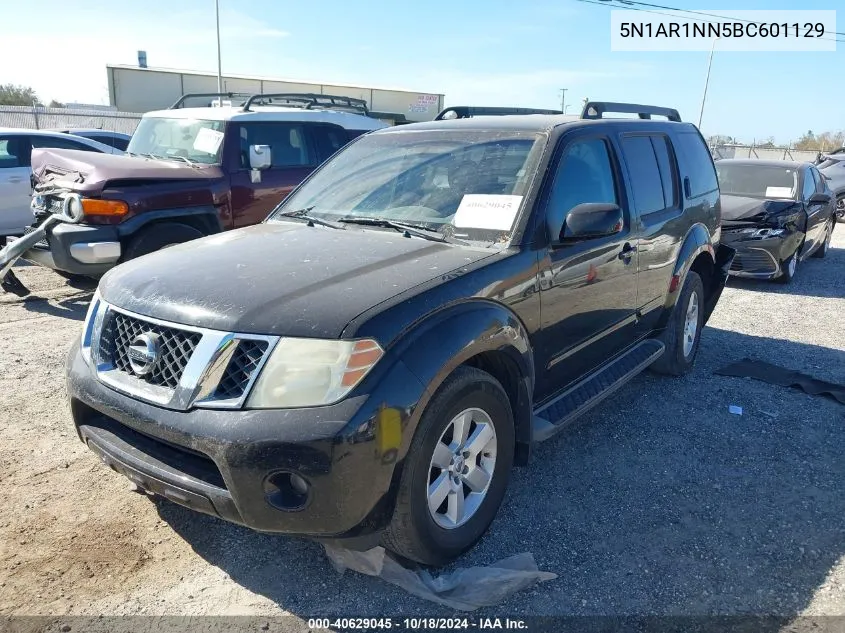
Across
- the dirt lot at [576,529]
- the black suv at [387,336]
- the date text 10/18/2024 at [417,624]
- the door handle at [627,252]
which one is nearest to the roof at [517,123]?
the black suv at [387,336]

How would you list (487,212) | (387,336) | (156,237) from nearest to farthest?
(387,336)
(487,212)
(156,237)

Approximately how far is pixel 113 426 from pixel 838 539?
11.1ft

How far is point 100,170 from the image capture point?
20.1 ft

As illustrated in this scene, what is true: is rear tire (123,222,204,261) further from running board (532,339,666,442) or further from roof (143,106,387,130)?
running board (532,339,666,442)

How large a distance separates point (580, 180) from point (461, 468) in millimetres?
1785

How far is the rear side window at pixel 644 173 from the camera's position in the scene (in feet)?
13.9

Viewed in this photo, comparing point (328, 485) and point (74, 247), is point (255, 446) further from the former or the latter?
point (74, 247)

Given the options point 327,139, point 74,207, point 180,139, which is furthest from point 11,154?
point 327,139

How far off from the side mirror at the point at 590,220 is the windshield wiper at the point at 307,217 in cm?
120

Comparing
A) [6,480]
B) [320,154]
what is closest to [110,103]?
[320,154]

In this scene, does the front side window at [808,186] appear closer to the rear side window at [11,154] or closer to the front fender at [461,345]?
the front fender at [461,345]

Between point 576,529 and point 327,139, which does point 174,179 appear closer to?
point 327,139

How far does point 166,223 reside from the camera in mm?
6430

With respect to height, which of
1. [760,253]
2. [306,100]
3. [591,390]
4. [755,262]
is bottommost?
[755,262]
